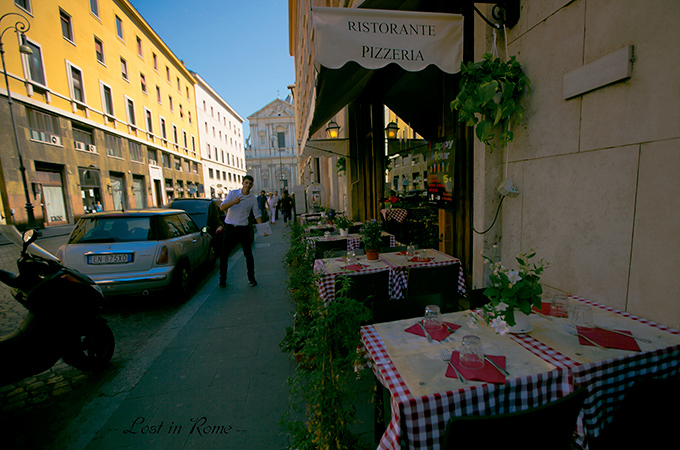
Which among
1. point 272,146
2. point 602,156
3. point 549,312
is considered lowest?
point 549,312

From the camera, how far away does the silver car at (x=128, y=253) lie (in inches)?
173

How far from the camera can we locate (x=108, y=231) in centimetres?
467

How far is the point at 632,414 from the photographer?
59.1 inches

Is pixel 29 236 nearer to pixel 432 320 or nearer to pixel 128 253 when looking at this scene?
pixel 128 253

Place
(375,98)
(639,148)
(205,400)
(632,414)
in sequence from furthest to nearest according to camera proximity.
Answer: (375,98) < (205,400) < (639,148) < (632,414)

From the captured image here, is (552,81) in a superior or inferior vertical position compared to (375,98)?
inferior

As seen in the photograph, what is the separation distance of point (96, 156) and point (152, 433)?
21837mm

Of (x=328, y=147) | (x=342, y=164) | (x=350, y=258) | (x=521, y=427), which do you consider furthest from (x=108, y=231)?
(x=342, y=164)

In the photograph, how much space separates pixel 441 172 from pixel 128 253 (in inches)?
190

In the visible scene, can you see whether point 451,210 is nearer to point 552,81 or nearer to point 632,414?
point 552,81

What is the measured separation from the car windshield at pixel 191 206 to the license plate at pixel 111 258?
5318 mm

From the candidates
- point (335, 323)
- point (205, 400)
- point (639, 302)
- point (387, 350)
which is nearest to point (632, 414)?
point (639, 302)

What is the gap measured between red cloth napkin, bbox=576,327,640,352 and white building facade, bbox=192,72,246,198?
39314 mm

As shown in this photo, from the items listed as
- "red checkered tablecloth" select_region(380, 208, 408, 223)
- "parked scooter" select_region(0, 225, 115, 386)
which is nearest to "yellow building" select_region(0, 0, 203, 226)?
"parked scooter" select_region(0, 225, 115, 386)
